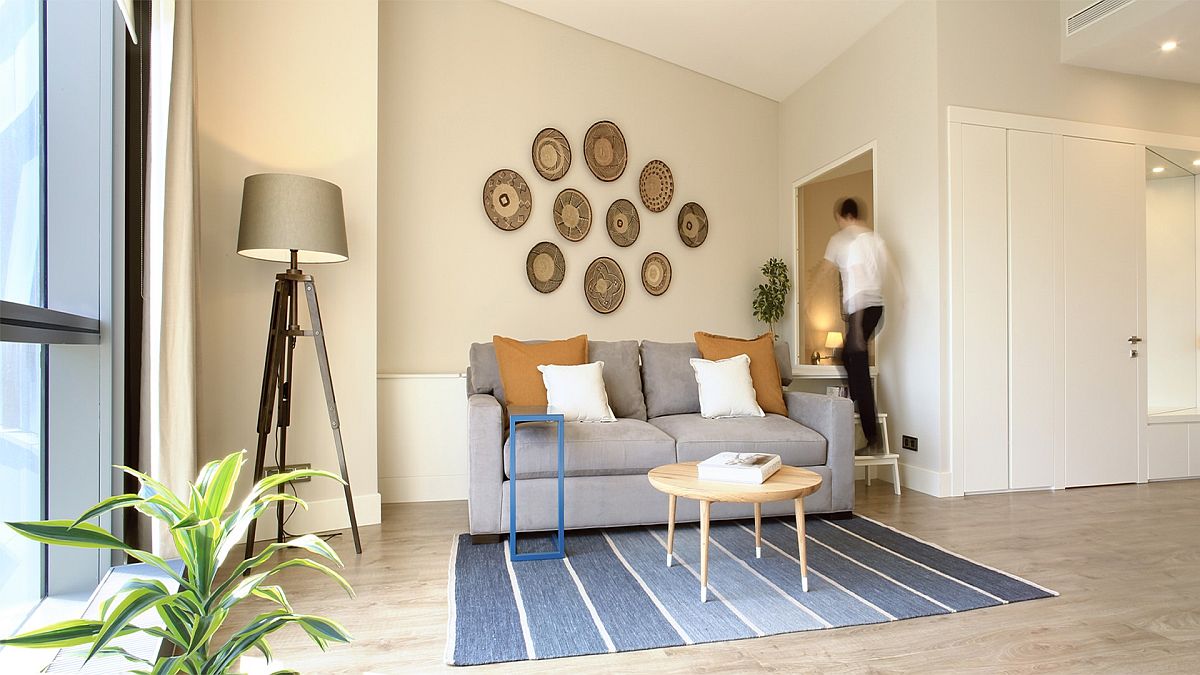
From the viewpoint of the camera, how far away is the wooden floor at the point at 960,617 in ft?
6.13

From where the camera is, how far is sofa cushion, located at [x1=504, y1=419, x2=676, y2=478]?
308 centimetres

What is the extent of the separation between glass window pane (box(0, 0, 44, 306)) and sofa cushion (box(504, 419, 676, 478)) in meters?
1.80

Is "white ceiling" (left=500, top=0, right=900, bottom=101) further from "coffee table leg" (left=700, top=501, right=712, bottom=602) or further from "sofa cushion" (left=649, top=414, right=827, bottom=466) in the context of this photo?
"coffee table leg" (left=700, top=501, right=712, bottom=602)

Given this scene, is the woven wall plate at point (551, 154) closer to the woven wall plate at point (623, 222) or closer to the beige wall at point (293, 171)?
the woven wall plate at point (623, 222)

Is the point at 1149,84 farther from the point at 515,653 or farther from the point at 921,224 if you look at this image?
the point at 515,653

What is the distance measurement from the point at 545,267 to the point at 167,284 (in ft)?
8.93

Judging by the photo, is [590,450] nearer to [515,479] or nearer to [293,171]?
[515,479]

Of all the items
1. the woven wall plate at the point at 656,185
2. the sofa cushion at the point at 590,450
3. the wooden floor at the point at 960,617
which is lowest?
the wooden floor at the point at 960,617

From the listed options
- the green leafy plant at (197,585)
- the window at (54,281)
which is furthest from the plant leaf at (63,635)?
the window at (54,281)

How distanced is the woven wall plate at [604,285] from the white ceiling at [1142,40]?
3.29m

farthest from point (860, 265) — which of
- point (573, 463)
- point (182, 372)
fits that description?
point (182, 372)

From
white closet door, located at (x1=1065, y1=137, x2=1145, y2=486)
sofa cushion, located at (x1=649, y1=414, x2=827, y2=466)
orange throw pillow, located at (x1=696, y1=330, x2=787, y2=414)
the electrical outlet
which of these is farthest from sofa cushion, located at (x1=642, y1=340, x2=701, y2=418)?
white closet door, located at (x1=1065, y1=137, x2=1145, y2=486)

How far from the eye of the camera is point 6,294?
159 centimetres

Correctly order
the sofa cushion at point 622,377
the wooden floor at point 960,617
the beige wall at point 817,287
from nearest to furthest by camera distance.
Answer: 1. the wooden floor at point 960,617
2. the sofa cushion at point 622,377
3. the beige wall at point 817,287
